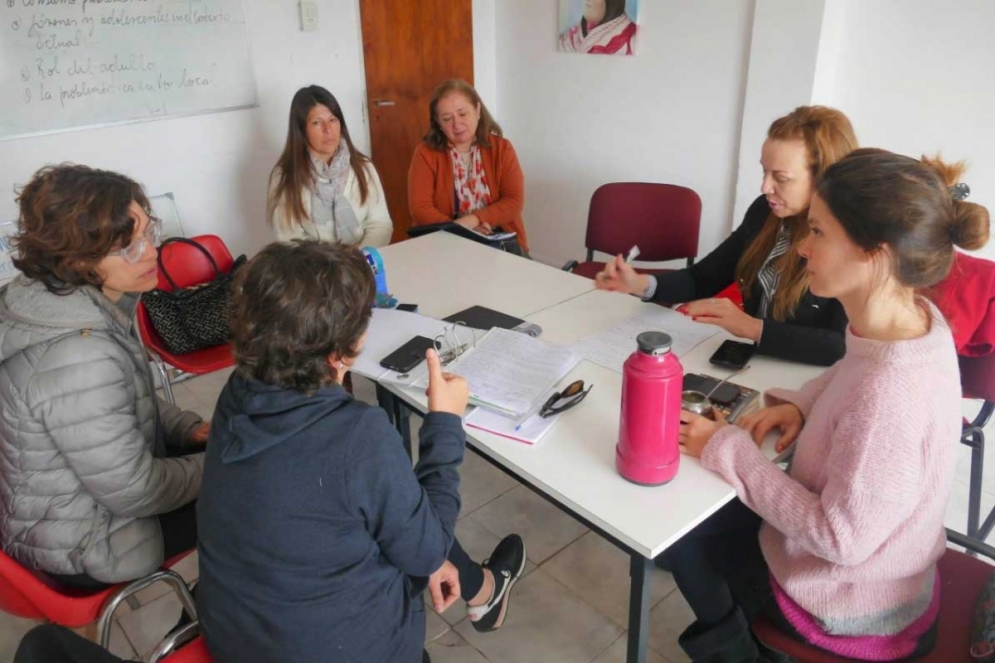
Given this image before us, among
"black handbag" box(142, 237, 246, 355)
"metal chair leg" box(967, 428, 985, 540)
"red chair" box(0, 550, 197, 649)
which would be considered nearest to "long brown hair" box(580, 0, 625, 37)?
"black handbag" box(142, 237, 246, 355)

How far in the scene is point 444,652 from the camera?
188 cm

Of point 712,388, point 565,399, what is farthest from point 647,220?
point 565,399

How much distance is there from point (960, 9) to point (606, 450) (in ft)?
7.81

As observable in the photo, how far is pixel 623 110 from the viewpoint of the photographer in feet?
12.4

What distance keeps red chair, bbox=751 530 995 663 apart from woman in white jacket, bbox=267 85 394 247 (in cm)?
215

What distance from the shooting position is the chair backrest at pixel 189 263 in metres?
2.65

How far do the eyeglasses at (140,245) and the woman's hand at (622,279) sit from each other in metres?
1.10

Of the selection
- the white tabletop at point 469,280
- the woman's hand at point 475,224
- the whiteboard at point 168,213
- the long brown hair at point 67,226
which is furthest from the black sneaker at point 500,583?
the whiteboard at point 168,213

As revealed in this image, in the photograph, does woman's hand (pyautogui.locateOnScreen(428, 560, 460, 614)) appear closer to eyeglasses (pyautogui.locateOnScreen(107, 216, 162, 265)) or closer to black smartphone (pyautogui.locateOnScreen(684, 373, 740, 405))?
black smartphone (pyautogui.locateOnScreen(684, 373, 740, 405))

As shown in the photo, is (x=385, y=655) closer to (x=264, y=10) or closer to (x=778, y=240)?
(x=778, y=240)

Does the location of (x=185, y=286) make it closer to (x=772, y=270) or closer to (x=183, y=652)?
(x=183, y=652)

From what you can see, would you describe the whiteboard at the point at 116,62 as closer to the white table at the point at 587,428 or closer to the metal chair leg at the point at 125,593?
the white table at the point at 587,428

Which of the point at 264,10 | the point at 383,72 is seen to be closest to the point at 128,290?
the point at 264,10

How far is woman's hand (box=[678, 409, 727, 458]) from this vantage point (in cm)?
132
